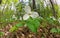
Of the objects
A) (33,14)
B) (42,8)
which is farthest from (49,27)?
(42,8)

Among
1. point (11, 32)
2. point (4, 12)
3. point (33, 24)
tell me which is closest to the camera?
point (33, 24)

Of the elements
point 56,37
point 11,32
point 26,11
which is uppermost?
point 26,11

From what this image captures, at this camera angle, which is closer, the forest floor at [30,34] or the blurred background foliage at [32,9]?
the forest floor at [30,34]

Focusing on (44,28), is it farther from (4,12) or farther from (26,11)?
(4,12)

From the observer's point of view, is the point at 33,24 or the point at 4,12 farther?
the point at 4,12

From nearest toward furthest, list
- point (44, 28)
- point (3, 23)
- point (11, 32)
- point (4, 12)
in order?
point (11, 32) < point (44, 28) < point (3, 23) < point (4, 12)

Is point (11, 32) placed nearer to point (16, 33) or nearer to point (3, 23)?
point (16, 33)

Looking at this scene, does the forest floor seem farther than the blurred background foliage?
No

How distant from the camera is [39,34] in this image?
121 centimetres

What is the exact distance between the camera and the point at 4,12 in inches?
64.5

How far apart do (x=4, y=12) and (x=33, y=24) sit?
2.44ft

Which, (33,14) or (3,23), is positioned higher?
(33,14)

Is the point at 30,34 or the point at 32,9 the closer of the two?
the point at 30,34

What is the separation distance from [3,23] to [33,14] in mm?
300
